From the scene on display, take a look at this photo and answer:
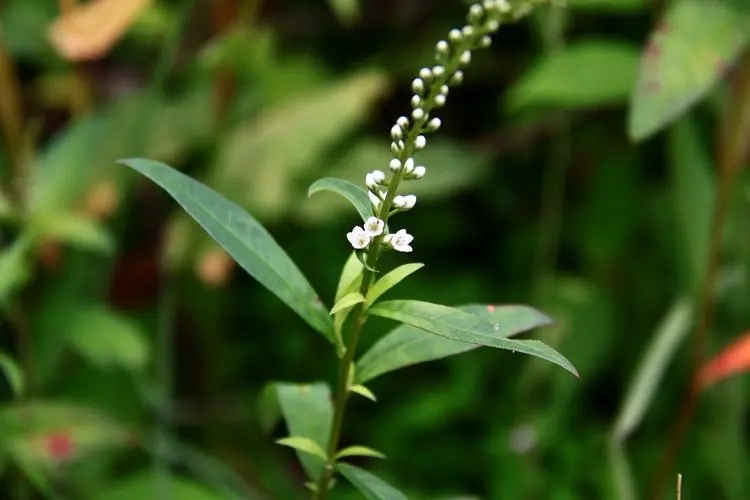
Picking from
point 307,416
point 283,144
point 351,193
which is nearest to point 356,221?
point 283,144

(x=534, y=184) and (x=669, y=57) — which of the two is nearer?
(x=669, y=57)

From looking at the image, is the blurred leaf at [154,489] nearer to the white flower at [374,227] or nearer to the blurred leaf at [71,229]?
the blurred leaf at [71,229]

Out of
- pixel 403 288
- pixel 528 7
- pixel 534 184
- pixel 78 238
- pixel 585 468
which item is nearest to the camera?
pixel 528 7

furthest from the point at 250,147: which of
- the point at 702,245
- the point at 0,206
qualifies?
the point at 702,245

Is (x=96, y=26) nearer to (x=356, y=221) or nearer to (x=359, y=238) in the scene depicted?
(x=356, y=221)

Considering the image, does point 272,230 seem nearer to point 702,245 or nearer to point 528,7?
point 702,245

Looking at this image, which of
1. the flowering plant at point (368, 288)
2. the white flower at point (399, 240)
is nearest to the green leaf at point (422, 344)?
the flowering plant at point (368, 288)
